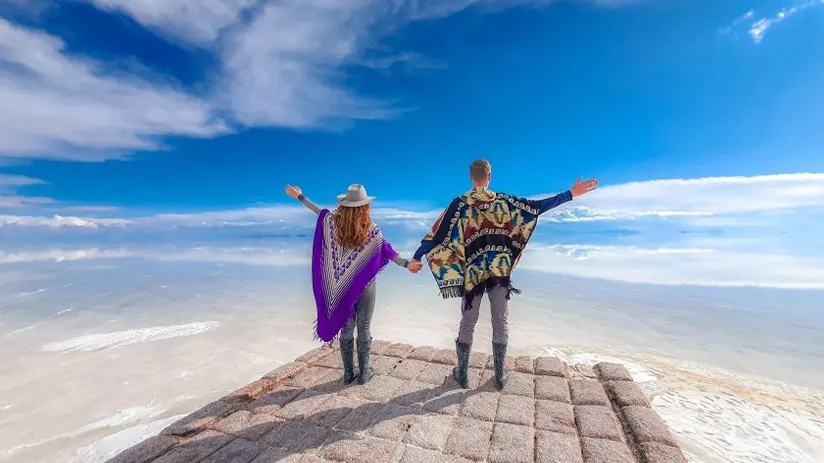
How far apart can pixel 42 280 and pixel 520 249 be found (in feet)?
66.6

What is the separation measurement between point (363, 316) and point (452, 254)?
125 cm

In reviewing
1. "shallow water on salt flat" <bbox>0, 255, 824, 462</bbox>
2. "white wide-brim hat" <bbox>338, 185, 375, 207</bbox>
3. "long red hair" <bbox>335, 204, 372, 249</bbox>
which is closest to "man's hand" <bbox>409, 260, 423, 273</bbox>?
"long red hair" <bbox>335, 204, 372, 249</bbox>

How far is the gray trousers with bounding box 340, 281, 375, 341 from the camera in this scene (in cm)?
421

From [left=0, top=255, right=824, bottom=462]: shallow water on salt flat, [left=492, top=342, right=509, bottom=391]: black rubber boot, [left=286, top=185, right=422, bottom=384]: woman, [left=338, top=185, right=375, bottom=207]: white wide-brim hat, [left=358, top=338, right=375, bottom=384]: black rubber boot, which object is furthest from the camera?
[left=0, top=255, right=824, bottom=462]: shallow water on salt flat

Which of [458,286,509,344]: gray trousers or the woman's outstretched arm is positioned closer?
[458,286,509,344]: gray trousers

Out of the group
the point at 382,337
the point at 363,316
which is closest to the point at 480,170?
the point at 363,316

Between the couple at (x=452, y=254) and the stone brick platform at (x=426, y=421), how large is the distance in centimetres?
48

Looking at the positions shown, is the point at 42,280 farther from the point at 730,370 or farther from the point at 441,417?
the point at 730,370

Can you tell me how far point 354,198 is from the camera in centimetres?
397

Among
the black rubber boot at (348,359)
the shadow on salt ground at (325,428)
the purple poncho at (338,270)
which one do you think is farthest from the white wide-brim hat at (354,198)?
the shadow on salt ground at (325,428)

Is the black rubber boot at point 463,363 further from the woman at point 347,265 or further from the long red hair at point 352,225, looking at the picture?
the long red hair at point 352,225

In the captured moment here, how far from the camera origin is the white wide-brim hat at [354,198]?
393cm

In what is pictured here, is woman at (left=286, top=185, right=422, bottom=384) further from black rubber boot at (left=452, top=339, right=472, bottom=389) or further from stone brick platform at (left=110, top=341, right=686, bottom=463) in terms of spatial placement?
black rubber boot at (left=452, top=339, right=472, bottom=389)

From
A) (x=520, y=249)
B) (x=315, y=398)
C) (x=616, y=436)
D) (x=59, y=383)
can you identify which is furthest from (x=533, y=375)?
(x=59, y=383)
